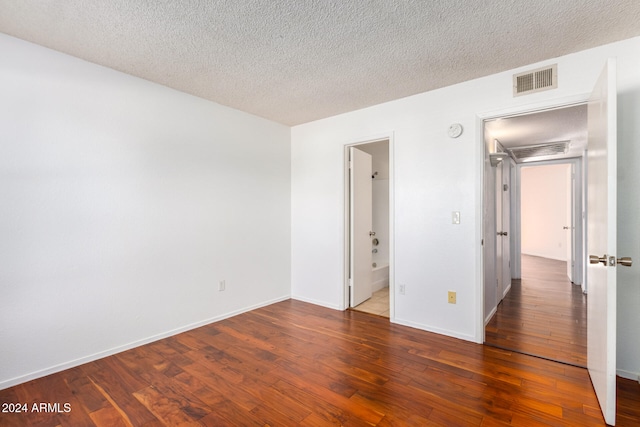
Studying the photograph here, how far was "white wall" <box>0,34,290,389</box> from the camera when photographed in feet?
6.93

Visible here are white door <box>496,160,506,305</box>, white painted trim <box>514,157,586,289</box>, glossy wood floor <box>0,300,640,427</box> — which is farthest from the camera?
white painted trim <box>514,157,586,289</box>

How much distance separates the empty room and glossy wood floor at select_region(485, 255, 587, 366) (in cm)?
20

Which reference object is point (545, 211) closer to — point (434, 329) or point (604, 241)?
point (434, 329)

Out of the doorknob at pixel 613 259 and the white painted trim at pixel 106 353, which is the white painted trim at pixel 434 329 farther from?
the white painted trim at pixel 106 353

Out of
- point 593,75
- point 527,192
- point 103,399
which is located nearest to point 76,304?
point 103,399

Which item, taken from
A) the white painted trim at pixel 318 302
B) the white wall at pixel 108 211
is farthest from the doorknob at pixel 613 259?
the white wall at pixel 108 211

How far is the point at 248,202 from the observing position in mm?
3652

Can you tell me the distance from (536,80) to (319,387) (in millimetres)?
2950

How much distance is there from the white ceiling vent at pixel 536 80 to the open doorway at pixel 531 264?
21cm

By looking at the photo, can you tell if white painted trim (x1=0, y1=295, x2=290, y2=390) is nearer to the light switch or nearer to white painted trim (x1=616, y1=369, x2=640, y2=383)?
the light switch

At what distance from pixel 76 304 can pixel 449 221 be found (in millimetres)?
3334

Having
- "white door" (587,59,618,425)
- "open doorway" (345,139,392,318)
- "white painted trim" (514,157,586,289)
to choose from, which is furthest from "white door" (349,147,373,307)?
"white painted trim" (514,157,586,289)

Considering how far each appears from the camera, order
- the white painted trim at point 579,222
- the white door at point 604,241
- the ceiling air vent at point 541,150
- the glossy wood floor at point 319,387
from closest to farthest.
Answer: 1. the white door at point 604,241
2. the glossy wood floor at point 319,387
3. the ceiling air vent at point 541,150
4. the white painted trim at point 579,222

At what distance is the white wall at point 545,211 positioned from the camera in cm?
757
